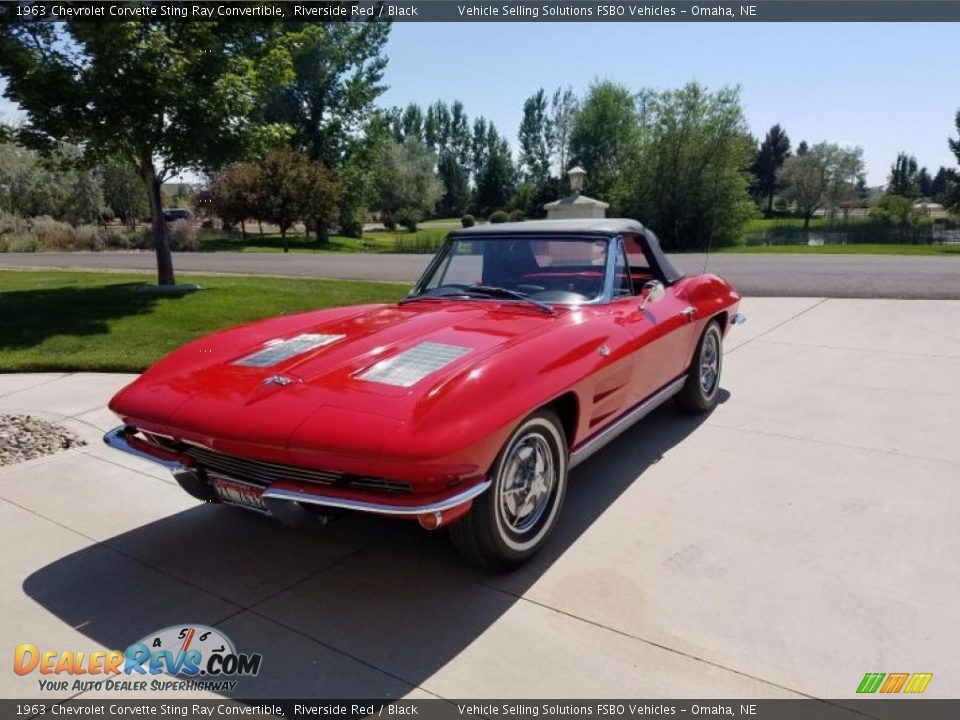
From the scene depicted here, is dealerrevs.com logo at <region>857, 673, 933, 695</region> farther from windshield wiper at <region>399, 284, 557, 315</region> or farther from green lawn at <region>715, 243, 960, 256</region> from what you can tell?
green lawn at <region>715, 243, 960, 256</region>

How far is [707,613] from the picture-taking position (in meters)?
2.62

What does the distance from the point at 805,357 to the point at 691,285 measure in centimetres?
254

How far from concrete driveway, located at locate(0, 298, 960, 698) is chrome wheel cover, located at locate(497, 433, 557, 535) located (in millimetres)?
209

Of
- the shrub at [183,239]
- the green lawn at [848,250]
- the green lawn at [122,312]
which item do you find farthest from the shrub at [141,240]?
the green lawn at [848,250]

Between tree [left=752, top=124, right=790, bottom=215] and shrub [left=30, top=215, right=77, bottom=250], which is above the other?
tree [left=752, top=124, right=790, bottom=215]

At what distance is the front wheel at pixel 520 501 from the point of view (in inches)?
107

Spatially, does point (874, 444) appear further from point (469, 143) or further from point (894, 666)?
point (469, 143)

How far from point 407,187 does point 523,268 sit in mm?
55014

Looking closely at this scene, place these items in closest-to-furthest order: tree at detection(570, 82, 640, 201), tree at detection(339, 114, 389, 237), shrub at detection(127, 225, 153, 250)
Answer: shrub at detection(127, 225, 153, 250) → tree at detection(339, 114, 389, 237) → tree at detection(570, 82, 640, 201)

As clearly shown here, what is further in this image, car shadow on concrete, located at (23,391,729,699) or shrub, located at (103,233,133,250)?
shrub, located at (103,233,133,250)

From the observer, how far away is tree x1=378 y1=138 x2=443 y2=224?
56.4m

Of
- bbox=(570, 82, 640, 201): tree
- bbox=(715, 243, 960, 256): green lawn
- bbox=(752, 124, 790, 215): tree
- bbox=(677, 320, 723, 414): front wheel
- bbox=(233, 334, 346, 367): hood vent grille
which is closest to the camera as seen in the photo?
bbox=(233, 334, 346, 367): hood vent grille

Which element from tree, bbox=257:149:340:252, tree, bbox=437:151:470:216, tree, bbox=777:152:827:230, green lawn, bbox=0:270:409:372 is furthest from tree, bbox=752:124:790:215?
green lawn, bbox=0:270:409:372

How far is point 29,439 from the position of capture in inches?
181
